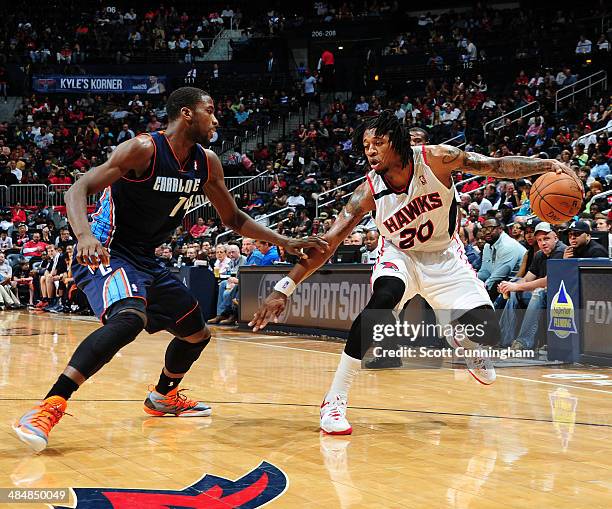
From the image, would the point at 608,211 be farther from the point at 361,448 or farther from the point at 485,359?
the point at 361,448

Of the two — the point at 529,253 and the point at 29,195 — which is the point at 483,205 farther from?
the point at 29,195

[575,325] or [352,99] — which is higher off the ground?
[352,99]

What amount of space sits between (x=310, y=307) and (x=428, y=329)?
2.68m

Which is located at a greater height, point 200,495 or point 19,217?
point 19,217

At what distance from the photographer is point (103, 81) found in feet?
95.3

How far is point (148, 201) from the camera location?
4715 mm

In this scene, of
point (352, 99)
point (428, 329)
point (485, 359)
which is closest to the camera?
point (485, 359)

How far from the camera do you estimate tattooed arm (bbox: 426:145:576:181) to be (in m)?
4.93

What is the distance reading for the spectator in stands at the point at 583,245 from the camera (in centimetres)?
854

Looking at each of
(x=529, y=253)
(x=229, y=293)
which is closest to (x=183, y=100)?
(x=529, y=253)

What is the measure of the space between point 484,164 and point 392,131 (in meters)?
0.59

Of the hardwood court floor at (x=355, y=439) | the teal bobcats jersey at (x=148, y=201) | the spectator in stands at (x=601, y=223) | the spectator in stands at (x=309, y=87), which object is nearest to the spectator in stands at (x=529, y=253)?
the spectator in stands at (x=601, y=223)

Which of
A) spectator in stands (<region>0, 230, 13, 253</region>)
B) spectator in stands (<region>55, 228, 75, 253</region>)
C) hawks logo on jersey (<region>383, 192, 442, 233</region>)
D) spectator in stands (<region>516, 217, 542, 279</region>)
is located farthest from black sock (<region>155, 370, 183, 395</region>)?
spectator in stands (<region>0, 230, 13, 253</region>)

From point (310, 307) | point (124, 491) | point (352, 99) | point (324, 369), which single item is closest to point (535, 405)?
point (324, 369)
